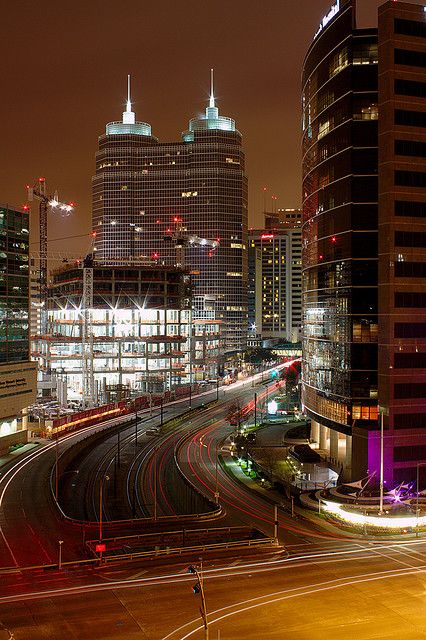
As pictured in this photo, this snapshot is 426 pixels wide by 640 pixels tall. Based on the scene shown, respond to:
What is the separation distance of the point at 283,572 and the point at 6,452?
5384cm

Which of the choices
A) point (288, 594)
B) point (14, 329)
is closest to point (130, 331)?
point (14, 329)

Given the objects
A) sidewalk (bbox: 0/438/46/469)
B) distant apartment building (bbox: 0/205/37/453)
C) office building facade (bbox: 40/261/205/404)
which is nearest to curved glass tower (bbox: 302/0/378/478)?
sidewalk (bbox: 0/438/46/469)

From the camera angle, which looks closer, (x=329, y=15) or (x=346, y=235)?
(x=346, y=235)

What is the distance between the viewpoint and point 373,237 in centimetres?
8094

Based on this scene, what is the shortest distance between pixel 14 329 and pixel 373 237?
52.6m

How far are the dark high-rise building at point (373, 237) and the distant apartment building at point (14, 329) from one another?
42630mm

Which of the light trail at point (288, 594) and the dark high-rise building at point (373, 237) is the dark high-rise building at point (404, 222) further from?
the light trail at point (288, 594)

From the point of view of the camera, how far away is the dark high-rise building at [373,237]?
254 feet

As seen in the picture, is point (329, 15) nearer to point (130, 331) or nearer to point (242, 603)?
point (242, 603)

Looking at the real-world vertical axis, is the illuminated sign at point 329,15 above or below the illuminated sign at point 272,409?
above

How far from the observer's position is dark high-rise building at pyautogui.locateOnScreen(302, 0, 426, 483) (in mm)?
77500

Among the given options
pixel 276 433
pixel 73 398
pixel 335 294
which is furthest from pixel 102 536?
pixel 73 398

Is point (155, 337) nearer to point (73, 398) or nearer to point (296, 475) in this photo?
point (73, 398)

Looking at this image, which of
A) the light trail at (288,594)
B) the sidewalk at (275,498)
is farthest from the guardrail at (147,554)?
the light trail at (288,594)
